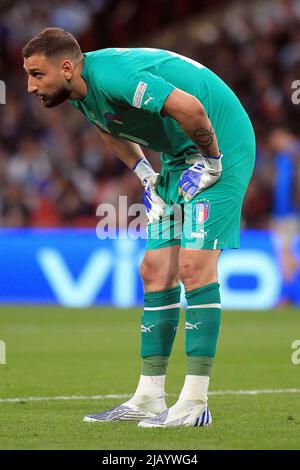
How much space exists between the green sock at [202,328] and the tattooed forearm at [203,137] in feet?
2.37

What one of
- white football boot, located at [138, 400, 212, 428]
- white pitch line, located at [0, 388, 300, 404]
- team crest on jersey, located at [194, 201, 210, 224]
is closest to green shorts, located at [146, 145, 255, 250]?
team crest on jersey, located at [194, 201, 210, 224]

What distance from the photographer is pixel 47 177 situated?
15.9 metres

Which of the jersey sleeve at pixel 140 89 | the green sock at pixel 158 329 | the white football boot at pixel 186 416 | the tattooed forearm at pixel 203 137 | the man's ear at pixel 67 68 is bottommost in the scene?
the white football boot at pixel 186 416

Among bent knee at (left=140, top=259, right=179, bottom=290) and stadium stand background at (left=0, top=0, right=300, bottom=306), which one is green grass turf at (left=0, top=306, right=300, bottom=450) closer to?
bent knee at (left=140, top=259, right=179, bottom=290)

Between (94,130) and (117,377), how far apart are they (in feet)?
31.1

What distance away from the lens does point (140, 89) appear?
5.16 metres

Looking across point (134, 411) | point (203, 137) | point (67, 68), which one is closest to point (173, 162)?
point (203, 137)

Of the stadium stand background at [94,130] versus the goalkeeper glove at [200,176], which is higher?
the stadium stand background at [94,130]

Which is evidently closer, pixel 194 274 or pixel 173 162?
pixel 194 274

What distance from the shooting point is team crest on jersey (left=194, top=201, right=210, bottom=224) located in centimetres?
545

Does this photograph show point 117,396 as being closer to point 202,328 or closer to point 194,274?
point 202,328

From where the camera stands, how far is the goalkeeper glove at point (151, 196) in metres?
5.81

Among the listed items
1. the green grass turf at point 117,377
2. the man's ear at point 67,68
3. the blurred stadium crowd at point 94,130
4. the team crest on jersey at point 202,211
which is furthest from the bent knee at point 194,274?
the blurred stadium crowd at point 94,130

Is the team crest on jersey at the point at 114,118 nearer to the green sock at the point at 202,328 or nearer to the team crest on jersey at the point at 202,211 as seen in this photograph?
the team crest on jersey at the point at 202,211
